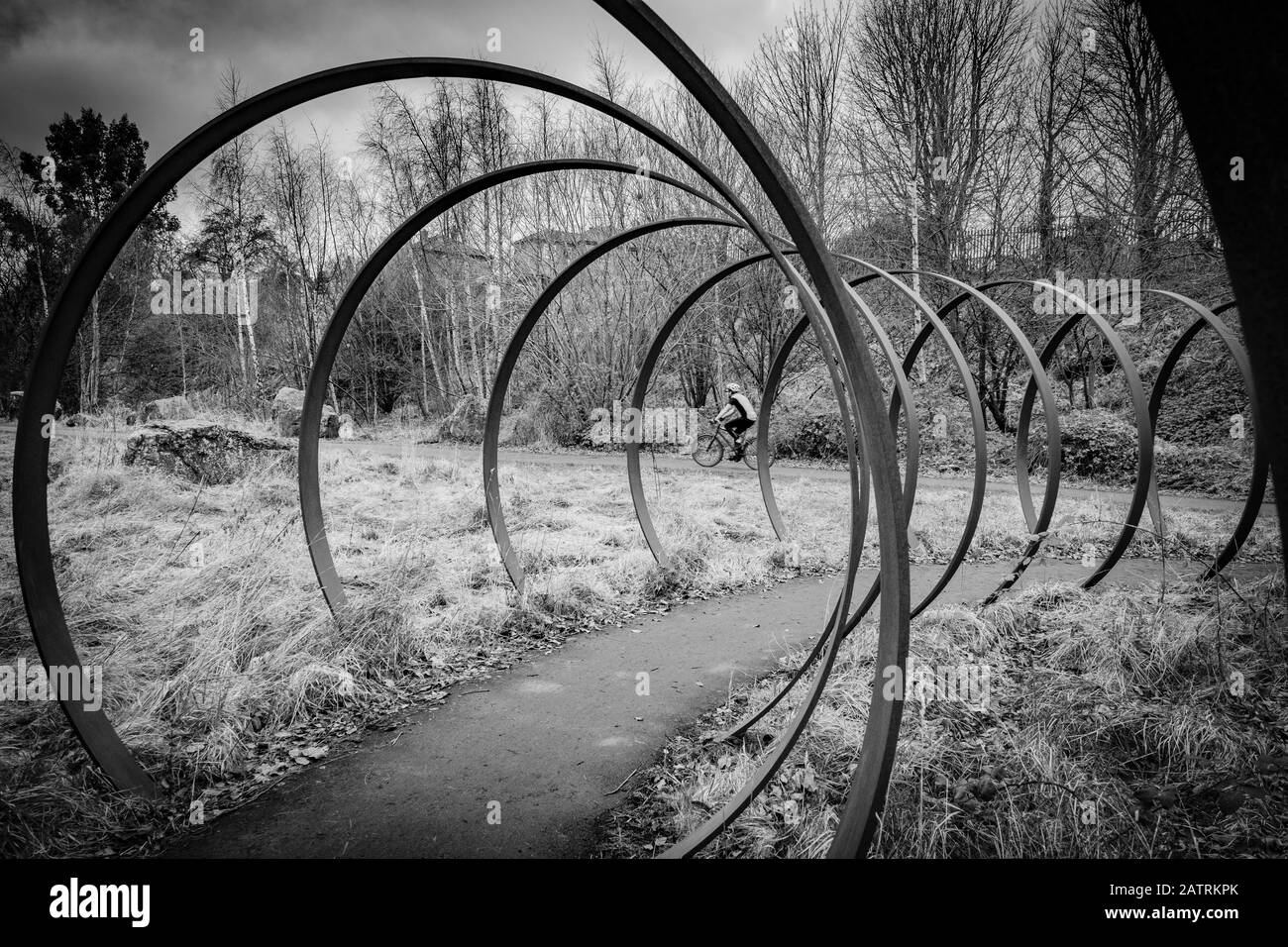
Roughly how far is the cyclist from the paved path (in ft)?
27.5

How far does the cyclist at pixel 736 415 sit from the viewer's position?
13.2 metres

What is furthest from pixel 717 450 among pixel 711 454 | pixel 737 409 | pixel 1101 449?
pixel 1101 449

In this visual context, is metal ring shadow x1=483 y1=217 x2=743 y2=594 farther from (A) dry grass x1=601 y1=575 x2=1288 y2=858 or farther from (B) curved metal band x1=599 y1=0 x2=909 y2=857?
(B) curved metal band x1=599 y1=0 x2=909 y2=857

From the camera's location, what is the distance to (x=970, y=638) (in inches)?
170

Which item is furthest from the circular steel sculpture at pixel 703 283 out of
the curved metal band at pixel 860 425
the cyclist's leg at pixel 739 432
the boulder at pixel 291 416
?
the boulder at pixel 291 416

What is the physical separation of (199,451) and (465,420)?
905 centimetres

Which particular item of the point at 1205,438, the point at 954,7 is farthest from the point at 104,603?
the point at 954,7

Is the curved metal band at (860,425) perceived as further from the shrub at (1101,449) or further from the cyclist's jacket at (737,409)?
the shrub at (1101,449)

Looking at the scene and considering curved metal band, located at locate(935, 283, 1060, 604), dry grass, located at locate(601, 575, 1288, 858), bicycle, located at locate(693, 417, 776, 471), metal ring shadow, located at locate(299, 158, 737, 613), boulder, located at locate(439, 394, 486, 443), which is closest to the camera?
dry grass, located at locate(601, 575, 1288, 858)

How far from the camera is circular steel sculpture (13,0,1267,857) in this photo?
75.5 inches

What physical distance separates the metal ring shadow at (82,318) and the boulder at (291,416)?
13.6m

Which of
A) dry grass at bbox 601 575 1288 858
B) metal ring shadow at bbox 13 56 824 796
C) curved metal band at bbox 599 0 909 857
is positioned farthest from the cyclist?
curved metal band at bbox 599 0 909 857

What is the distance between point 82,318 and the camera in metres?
3.01

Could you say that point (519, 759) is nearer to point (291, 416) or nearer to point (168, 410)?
point (168, 410)
